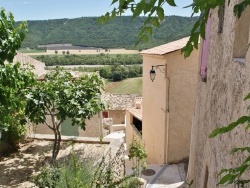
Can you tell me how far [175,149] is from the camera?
11.7m

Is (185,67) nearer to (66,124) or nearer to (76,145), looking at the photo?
(76,145)

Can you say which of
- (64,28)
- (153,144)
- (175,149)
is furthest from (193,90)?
(64,28)

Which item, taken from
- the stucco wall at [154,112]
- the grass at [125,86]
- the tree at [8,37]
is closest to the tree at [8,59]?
the tree at [8,37]

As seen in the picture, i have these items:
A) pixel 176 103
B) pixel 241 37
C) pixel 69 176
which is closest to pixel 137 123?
pixel 176 103

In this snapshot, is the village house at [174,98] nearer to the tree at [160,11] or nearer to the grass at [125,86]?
the tree at [160,11]

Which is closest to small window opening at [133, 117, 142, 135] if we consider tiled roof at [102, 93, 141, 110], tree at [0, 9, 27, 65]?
tiled roof at [102, 93, 141, 110]

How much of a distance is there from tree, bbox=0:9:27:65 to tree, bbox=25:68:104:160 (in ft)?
7.46

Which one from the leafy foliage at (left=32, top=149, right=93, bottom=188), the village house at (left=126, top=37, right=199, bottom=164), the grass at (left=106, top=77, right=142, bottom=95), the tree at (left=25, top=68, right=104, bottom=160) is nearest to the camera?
the leafy foliage at (left=32, top=149, right=93, bottom=188)

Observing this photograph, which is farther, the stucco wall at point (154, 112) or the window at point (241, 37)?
the stucco wall at point (154, 112)

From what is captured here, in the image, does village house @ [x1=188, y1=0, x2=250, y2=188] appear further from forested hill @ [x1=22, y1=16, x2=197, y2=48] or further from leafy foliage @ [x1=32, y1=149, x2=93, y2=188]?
forested hill @ [x1=22, y1=16, x2=197, y2=48]

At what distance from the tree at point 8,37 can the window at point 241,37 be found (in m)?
3.56

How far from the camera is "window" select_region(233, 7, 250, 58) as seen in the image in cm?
368

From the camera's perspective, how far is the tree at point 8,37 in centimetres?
468

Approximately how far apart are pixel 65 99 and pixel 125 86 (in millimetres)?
48322
